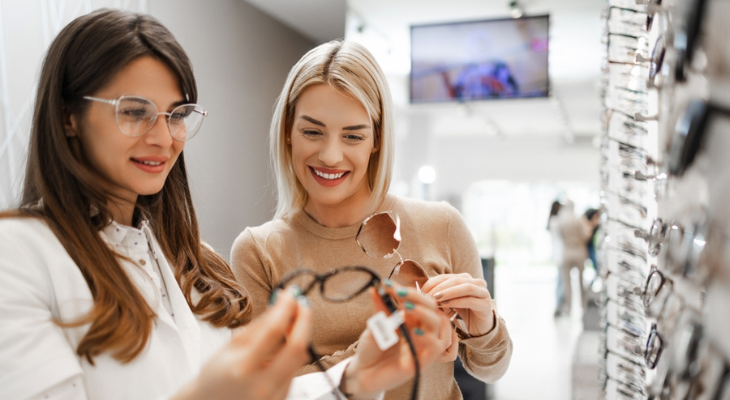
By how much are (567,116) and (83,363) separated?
511 inches

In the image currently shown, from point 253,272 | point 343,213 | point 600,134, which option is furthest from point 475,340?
point 600,134

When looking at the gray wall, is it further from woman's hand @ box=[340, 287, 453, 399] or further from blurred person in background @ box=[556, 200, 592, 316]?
blurred person in background @ box=[556, 200, 592, 316]

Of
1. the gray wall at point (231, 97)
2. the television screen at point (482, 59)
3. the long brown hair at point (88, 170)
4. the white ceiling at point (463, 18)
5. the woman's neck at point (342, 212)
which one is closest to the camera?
the long brown hair at point (88, 170)

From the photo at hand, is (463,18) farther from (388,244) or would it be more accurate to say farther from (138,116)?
(138,116)

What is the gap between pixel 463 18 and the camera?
21.1 ft

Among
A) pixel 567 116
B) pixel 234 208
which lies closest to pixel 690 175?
pixel 234 208

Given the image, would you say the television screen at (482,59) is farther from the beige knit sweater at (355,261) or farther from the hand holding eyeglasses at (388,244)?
the hand holding eyeglasses at (388,244)

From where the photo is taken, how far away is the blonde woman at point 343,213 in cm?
152

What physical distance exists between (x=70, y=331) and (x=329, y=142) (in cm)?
76

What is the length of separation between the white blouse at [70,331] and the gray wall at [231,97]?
5.12ft

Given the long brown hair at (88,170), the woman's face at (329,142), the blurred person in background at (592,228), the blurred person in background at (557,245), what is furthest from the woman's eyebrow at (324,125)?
the blurred person in background at (557,245)

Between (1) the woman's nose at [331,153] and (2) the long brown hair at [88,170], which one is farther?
(1) the woman's nose at [331,153]

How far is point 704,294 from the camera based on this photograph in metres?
0.48

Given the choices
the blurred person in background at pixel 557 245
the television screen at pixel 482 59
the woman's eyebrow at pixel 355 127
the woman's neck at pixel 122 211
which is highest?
the television screen at pixel 482 59
